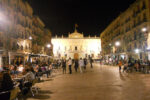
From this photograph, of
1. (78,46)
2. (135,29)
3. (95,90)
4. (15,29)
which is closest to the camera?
(95,90)

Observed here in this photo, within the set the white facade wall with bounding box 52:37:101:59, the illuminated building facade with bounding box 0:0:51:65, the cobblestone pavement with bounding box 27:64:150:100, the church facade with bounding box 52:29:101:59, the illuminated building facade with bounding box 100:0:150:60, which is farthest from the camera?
the white facade wall with bounding box 52:37:101:59

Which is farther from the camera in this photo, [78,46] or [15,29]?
[78,46]

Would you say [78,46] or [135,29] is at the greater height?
[78,46]

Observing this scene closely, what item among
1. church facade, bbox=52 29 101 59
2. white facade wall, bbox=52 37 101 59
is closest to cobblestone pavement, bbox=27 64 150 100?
church facade, bbox=52 29 101 59

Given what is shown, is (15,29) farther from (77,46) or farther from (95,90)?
(77,46)

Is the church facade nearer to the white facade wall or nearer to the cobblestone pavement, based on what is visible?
the white facade wall

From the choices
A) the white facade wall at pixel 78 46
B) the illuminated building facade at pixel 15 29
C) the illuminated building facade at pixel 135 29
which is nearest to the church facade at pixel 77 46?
the white facade wall at pixel 78 46

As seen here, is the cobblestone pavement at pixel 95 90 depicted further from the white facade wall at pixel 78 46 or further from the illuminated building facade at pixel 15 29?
the white facade wall at pixel 78 46

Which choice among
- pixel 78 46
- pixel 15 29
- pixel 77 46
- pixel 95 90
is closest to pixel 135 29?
pixel 15 29

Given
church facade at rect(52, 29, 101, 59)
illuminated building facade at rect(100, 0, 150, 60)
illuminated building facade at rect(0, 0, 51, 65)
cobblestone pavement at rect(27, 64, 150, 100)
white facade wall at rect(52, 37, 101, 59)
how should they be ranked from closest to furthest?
cobblestone pavement at rect(27, 64, 150, 100) → illuminated building facade at rect(0, 0, 51, 65) → illuminated building facade at rect(100, 0, 150, 60) → church facade at rect(52, 29, 101, 59) → white facade wall at rect(52, 37, 101, 59)

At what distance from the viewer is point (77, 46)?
9519 centimetres

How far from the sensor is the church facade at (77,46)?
93000 millimetres

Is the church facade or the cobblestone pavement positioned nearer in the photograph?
the cobblestone pavement

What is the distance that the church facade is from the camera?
3661 inches
